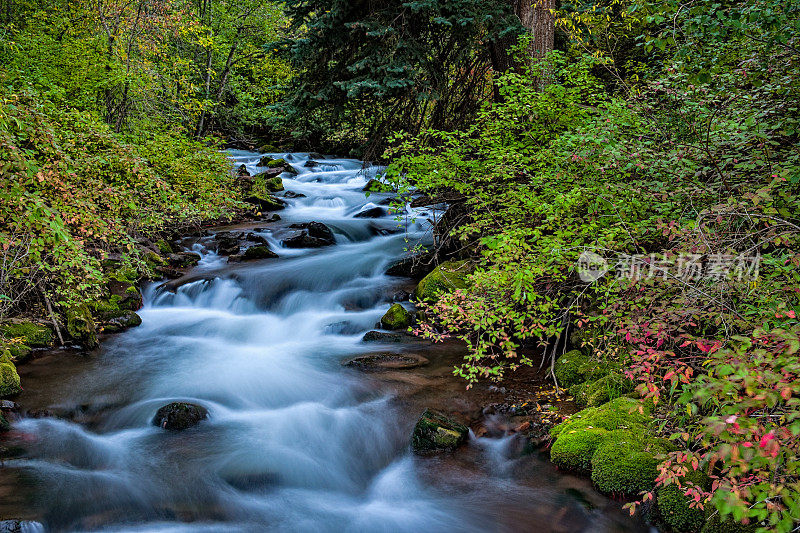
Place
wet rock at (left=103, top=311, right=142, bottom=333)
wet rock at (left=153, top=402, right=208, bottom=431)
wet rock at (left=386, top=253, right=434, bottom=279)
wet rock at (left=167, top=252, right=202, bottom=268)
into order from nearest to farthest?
wet rock at (left=153, top=402, right=208, bottom=431) < wet rock at (left=103, top=311, right=142, bottom=333) < wet rock at (left=386, top=253, right=434, bottom=279) < wet rock at (left=167, top=252, right=202, bottom=268)

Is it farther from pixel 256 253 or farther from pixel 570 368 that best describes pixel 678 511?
pixel 256 253

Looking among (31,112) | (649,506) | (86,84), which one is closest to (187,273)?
(86,84)

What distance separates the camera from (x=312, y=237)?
45.2 feet

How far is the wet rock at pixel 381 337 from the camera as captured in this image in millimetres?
8495

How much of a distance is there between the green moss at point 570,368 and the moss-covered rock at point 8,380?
6.78 meters

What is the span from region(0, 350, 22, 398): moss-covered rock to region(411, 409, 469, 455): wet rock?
195 inches

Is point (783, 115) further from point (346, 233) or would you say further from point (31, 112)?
point (346, 233)

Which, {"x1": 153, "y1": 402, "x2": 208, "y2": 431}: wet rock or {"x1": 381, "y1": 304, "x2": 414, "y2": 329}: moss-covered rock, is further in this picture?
{"x1": 381, "y1": 304, "x2": 414, "y2": 329}: moss-covered rock

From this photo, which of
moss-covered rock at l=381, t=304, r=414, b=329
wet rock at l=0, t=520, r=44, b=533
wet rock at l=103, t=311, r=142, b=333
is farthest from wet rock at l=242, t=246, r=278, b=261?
wet rock at l=0, t=520, r=44, b=533

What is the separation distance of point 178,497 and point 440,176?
15.7ft

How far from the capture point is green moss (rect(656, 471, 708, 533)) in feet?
13.1

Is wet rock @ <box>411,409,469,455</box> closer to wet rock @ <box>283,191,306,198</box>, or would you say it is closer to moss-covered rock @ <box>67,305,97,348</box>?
moss-covered rock @ <box>67,305,97,348</box>

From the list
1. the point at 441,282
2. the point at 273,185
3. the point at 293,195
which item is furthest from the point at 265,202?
the point at 441,282

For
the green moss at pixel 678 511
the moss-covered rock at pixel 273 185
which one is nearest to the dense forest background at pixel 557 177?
the green moss at pixel 678 511
